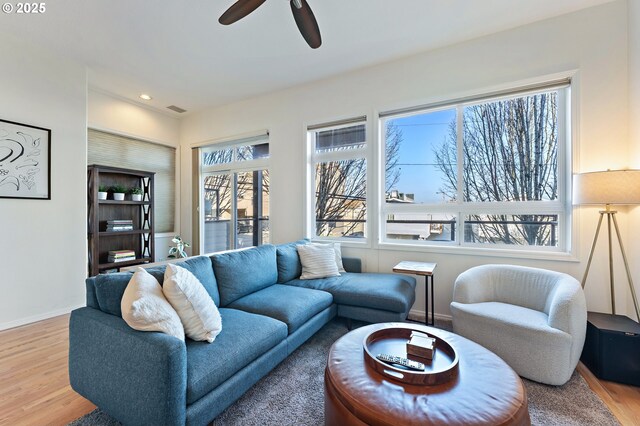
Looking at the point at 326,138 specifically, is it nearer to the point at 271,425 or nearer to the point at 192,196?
the point at 192,196

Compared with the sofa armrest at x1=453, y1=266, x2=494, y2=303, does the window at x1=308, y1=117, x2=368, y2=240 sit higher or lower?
higher

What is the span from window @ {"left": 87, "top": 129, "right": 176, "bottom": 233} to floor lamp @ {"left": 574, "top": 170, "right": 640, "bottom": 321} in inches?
217

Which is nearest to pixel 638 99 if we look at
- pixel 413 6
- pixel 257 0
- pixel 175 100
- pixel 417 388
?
pixel 413 6

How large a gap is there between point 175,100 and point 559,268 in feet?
17.5

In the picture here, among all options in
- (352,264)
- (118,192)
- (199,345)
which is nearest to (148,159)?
(118,192)

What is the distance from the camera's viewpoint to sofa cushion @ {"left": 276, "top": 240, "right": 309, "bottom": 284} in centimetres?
290

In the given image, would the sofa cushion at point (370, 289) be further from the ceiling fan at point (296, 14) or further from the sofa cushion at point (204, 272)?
the ceiling fan at point (296, 14)

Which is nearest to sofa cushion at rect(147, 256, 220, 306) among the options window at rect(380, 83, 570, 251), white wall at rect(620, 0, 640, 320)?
window at rect(380, 83, 570, 251)

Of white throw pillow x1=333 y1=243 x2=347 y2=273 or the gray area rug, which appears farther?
white throw pillow x1=333 y1=243 x2=347 y2=273

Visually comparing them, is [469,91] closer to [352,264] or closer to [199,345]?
[352,264]

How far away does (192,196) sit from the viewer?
4.88 metres

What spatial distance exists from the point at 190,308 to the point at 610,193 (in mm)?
2982

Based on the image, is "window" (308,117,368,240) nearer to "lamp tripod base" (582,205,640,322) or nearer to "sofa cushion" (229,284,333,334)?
"sofa cushion" (229,284,333,334)

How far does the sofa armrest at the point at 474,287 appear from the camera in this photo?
230 centimetres
